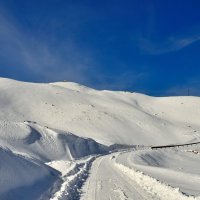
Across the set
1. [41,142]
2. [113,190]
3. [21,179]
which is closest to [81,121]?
[41,142]

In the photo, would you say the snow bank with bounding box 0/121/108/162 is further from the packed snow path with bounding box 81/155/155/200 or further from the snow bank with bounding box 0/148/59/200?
the packed snow path with bounding box 81/155/155/200

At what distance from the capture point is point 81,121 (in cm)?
11312

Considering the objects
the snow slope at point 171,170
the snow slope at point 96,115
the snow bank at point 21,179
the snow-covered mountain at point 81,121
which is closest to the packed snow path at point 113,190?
the snow slope at point 171,170

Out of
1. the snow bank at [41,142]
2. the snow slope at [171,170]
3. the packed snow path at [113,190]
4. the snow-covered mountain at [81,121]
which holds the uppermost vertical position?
the snow-covered mountain at [81,121]

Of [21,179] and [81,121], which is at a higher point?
[81,121]

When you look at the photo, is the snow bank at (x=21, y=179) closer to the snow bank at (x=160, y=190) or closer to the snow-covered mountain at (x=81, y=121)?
the snow bank at (x=160, y=190)

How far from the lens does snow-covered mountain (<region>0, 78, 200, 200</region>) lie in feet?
186

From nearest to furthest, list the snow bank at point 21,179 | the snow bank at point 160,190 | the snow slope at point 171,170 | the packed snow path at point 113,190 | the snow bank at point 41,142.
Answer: the snow bank at point 160,190
the snow bank at point 21,179
the packed snow path at point 113,190
the snow slope at point 171,170
the snow bank at point 41,142

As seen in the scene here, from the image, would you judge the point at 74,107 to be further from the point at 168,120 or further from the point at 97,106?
the point at 168,120

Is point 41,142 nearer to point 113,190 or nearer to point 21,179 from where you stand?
point 21,179

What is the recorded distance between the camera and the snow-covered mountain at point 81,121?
5656cm

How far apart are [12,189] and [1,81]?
135678mm

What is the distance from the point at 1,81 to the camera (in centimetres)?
14788

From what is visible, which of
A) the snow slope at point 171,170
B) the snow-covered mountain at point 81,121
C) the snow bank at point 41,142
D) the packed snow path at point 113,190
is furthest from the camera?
the snow-covered mountain at point 81,121
